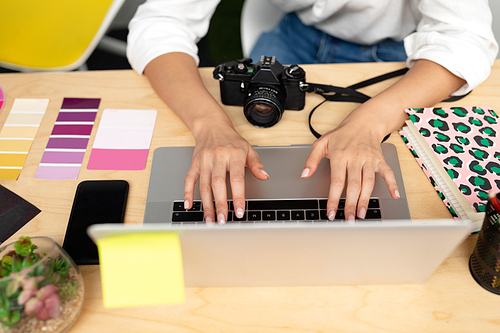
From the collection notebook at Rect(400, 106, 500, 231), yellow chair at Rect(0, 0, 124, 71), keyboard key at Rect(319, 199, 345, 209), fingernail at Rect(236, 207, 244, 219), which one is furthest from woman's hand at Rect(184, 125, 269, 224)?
yellow chair at Rect(0, 0, 124, 71)

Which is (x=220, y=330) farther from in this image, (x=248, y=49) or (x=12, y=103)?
(x=248, y=49)

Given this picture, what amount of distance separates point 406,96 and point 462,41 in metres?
0.18

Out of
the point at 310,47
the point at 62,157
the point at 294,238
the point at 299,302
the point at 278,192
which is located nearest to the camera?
the point at 294,238

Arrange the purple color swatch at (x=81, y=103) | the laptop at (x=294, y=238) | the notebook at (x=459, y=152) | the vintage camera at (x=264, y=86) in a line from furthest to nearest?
the purple color swatch at (x=81, y=103)
the vintage camera at (x=264, y=86)
the notebook at (x=459, y=152)
the laptop at (x=294, y=238)

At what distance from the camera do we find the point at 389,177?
2.01ft

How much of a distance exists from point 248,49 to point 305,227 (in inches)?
33.0

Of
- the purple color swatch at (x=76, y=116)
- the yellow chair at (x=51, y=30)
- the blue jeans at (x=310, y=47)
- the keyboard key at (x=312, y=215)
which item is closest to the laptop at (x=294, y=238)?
the keyboard key at (x=312, y=215)

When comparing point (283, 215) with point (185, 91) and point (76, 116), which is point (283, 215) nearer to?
point (185, 91)

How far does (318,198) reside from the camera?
62cm

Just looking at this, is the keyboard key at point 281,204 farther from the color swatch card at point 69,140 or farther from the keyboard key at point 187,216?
the color swatch card at point 69,140

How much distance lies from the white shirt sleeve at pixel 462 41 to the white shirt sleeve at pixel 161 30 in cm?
55

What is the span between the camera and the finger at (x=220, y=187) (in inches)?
22.9

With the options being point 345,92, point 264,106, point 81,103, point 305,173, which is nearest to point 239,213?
point 305,173

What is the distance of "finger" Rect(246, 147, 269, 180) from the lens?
62cm
